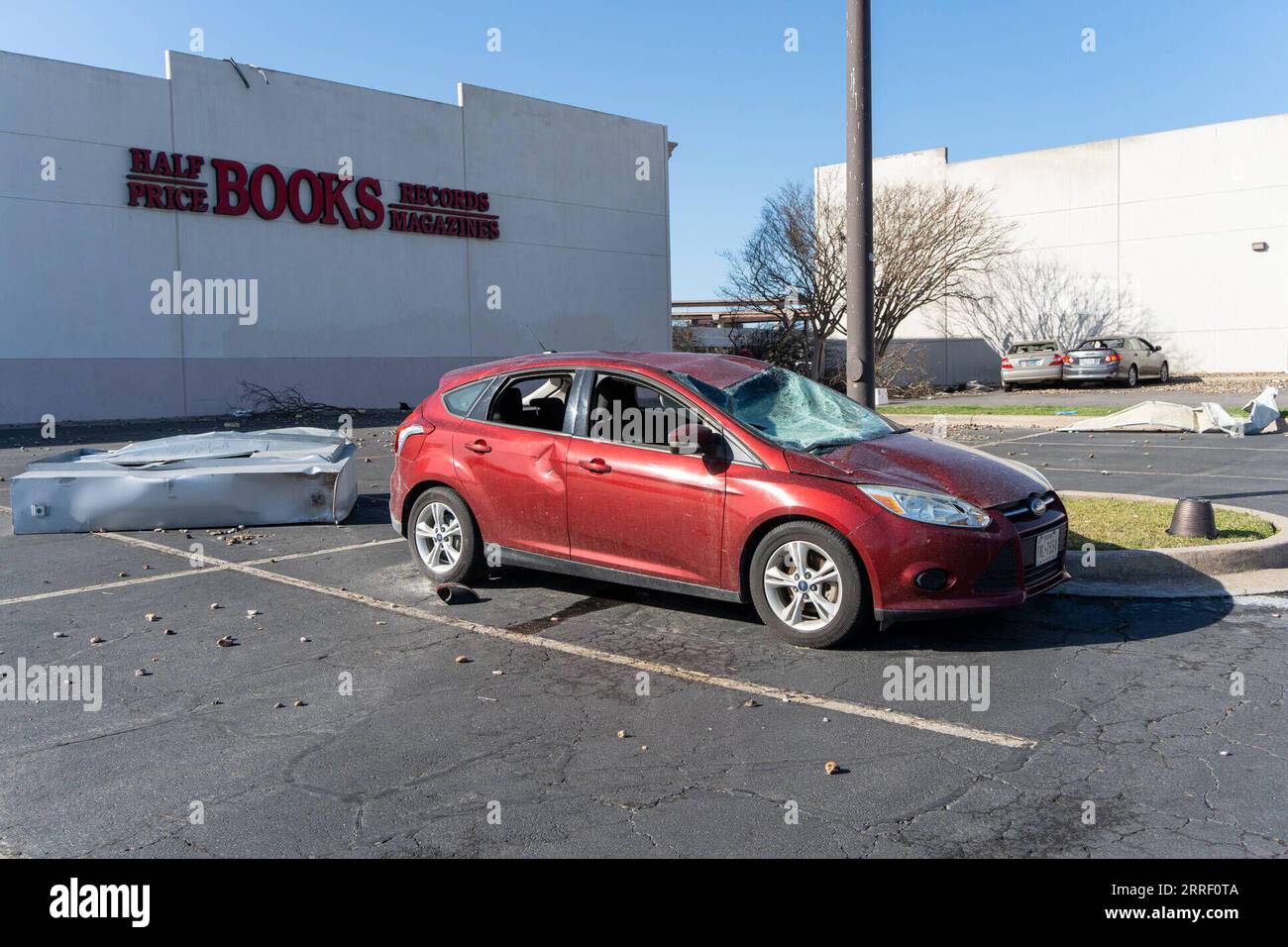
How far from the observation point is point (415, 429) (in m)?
7.73

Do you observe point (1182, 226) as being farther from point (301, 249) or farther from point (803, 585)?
point (803, 585)

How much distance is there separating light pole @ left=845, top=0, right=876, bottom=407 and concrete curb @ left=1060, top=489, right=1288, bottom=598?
2000mm

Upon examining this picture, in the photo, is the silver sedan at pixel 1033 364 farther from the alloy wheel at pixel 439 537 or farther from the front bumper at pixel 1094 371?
the alloy wheel at pixel 439 537

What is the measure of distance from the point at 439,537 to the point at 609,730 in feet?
10.2

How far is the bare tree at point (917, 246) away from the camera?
1324 inches

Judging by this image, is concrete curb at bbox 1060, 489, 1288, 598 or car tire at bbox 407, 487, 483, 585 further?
car tire at bbox 407, 487, 483, 585

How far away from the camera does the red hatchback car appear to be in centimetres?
576

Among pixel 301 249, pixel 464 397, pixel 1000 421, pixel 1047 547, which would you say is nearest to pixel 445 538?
pixel 464 397

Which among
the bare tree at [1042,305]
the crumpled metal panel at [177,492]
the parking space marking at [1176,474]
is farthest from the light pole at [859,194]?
the bare tree at [1042,305]

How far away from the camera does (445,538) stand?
24.7ft

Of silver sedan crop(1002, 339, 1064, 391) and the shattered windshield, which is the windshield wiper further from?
silver sedan crop(1002, 339, 1064, 391)

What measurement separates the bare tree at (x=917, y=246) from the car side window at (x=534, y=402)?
2729cm

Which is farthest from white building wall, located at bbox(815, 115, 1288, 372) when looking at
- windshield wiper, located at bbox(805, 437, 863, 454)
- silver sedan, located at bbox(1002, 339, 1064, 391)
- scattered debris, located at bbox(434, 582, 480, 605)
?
scattered debris, located at bbox(434, 582, 480, 605)
